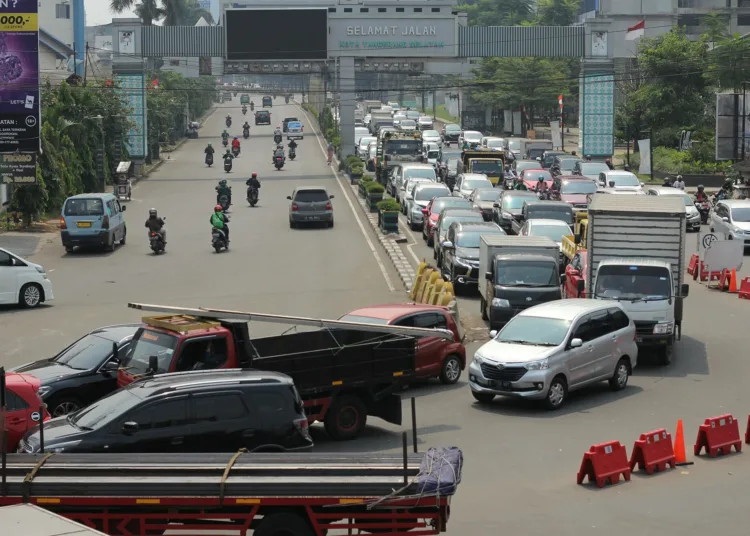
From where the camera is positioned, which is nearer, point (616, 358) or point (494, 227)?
point (616, 358)

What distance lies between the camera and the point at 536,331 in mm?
18891

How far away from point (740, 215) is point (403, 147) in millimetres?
24906

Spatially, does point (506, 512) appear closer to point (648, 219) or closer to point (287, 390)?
point (287, 390)

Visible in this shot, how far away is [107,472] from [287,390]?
3119mm

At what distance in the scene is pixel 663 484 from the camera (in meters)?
13.9

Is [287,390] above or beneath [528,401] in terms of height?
above

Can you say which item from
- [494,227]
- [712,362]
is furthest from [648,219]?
[494,227]

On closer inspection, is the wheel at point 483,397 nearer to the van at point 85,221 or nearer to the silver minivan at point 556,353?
the silver minivan at point 556,353

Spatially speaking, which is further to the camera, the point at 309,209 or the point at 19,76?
the point at 309,209

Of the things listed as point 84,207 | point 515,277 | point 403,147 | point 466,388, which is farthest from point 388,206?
point 466,388

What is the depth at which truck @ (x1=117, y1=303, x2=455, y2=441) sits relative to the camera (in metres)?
15.2

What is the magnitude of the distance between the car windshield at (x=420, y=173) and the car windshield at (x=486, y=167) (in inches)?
120

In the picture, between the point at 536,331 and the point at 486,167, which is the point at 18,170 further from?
the point at 536,331

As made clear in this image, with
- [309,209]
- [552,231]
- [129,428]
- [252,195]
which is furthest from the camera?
[252,195]
